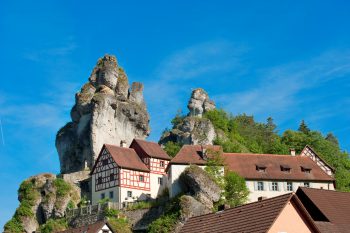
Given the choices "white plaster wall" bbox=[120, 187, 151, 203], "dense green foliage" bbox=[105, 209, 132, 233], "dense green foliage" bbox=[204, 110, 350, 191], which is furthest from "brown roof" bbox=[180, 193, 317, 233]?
"dense green foliage" bbox=[204, 110, 350, 191]

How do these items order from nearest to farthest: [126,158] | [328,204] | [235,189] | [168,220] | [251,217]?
[251,217]
[328,204]
[168,220]
[235,189]
[126,158]

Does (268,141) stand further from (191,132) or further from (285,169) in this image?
(285,169)

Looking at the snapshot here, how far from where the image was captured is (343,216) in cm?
4778

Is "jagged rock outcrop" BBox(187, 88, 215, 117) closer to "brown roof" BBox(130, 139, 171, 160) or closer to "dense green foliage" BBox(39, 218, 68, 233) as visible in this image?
"brown roof" BBox(130, 139, 171, 160)

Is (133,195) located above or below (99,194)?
below

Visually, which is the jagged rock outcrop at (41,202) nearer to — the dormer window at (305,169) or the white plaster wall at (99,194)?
the white plaster wall at (99,194)

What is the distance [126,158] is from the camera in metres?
75.9

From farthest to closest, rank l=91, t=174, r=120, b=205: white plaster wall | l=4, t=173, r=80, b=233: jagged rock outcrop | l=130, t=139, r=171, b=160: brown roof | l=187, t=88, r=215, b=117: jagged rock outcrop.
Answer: l=187, t=88, r=215, b=117: jagged rock outcrop
l=130, t=139, r=171, b=160: brown roof
l=4, t=173, r=80, b=233: jagged rock outcrop
l=91, t=174, r=120, b=205: white plaster wall

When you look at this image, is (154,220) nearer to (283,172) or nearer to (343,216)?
(283,172)

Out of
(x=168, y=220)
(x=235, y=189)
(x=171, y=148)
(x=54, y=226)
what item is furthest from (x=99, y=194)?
(x=235, y=189)

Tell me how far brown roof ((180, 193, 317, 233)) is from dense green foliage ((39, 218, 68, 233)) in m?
33.4

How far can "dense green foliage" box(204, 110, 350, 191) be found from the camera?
85812 mm

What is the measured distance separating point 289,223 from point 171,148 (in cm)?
4680

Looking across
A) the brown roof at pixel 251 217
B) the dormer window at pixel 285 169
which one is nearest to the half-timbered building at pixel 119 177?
the dormer window at pixel 285 169
